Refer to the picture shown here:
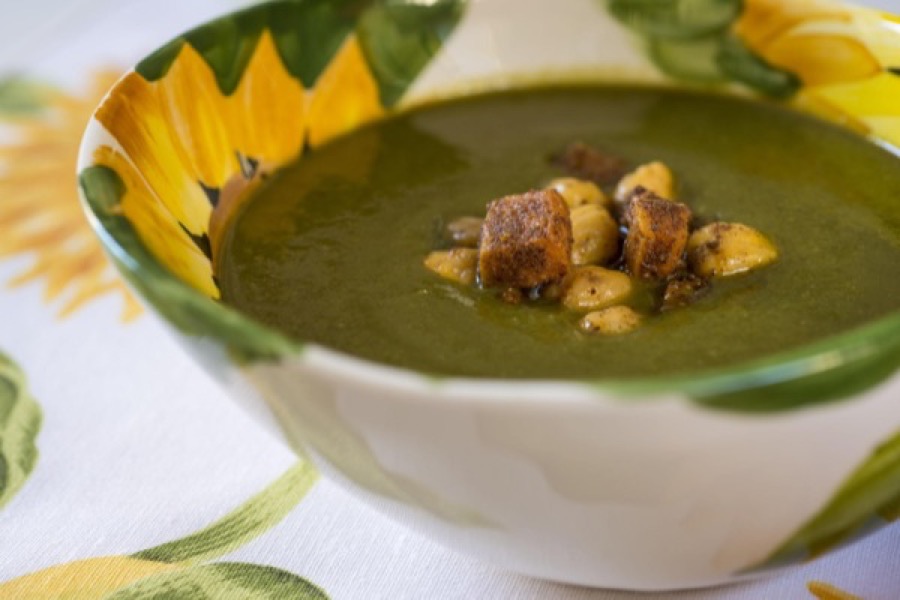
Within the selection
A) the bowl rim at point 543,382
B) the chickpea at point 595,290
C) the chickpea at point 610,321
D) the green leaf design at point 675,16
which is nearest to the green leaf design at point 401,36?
the green leaf design at point 675,16

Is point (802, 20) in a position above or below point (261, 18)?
below

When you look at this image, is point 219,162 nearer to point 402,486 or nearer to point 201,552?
point 201,552

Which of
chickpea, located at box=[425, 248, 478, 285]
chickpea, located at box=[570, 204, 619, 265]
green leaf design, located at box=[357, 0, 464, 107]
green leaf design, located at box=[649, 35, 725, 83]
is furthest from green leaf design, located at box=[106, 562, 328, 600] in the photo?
green leaf design, located at box=[649, 35, 725, 83]

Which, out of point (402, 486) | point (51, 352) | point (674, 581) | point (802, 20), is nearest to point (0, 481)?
point (51, 352)

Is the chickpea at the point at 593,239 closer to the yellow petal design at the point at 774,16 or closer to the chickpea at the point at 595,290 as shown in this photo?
the chickpea at the point at 595,290

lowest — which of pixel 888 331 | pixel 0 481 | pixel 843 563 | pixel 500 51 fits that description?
pixel 843 563

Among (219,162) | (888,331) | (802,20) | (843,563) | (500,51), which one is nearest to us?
(888,331)
